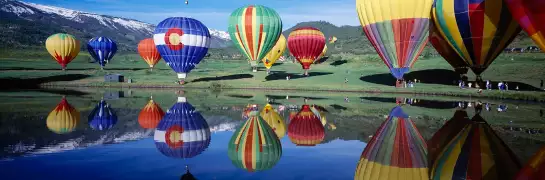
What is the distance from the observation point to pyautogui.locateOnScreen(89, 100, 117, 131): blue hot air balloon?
1609 centimetres

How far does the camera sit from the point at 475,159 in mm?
10414

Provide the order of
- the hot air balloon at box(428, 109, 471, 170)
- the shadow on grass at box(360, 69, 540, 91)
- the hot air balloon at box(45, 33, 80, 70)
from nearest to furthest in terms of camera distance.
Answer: the hot air balloon at box(428, 109, 471, 170), the shadow on grass at box(360, 69, 540, 91), the hot air balloon at box(45, 33, 80, 70)

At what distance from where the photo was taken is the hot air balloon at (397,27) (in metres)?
28.7

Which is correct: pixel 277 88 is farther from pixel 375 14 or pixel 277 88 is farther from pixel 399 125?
pixel 399 125

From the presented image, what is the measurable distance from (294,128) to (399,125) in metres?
3.61

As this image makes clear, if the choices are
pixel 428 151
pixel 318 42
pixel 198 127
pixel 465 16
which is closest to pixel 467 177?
pixel 428 151

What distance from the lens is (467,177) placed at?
29.4ft

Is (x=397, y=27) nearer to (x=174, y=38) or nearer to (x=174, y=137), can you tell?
(x=174, y=38)

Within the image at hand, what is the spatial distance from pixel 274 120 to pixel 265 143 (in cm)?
512

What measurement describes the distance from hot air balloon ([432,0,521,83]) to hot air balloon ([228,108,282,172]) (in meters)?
17.3

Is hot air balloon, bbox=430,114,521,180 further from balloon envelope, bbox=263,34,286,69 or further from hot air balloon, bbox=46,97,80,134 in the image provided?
balloon envelope, bbox=263,34,286,69

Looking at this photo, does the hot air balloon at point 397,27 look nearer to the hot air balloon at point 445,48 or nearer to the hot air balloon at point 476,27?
the hot air balloon at point 476,27

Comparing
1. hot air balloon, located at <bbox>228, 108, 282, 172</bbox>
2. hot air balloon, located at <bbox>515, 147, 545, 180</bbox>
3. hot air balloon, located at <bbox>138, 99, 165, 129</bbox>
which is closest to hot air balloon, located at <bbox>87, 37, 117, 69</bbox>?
hot air balloon, located at <bbox>138, 99, 165, 129</bbox>

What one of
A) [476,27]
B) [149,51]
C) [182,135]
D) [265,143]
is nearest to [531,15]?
[476,27]
